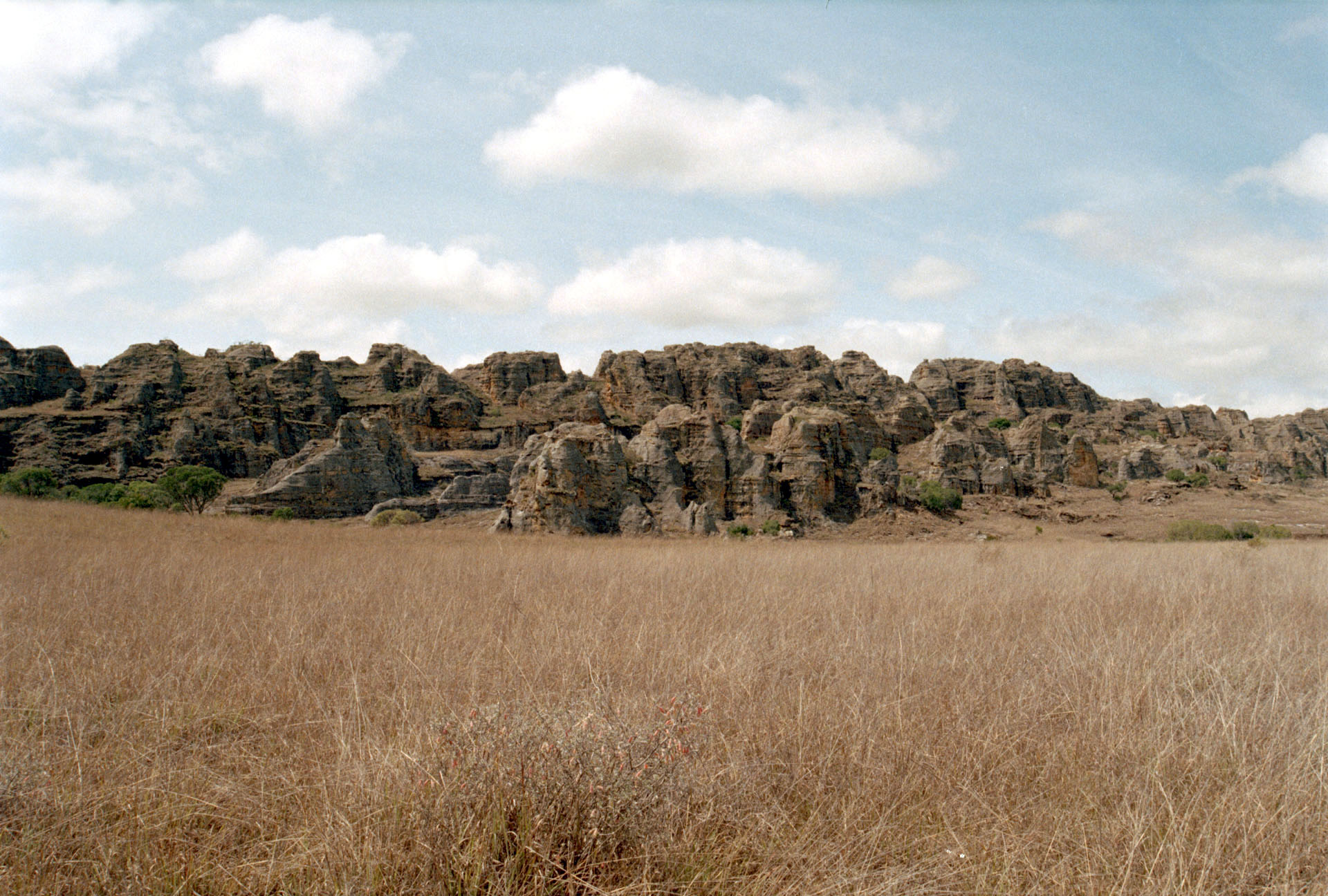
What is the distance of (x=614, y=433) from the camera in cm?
3328

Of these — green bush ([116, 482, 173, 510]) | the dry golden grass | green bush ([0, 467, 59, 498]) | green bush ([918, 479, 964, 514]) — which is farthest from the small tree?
green bush ([918, 479, 964, 514])

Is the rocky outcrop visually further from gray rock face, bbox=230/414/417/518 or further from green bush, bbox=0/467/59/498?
gray rock face, bbox=230/414/417/518

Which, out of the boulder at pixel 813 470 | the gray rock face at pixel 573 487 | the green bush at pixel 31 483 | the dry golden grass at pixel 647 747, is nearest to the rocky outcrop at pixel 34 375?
the green bush at pixel 31 483

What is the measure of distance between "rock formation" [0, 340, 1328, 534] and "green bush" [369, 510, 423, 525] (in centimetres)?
178

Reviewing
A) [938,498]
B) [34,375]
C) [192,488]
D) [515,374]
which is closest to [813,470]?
[938,498]

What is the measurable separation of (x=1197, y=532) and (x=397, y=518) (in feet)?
90.7

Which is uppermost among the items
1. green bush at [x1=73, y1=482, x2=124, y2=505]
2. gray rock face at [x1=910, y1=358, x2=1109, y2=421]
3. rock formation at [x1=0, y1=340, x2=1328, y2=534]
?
gray rock face at [x1=910, y1=358, x2=1109, y2=421]

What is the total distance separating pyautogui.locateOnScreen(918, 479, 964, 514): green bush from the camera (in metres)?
31.1

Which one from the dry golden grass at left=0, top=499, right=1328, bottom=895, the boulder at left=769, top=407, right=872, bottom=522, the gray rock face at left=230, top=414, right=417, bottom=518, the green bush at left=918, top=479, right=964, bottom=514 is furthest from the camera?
the green bush at left=918, top=479, right=964, bottom=514

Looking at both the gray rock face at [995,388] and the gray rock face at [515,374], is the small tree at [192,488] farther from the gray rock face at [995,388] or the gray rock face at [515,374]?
the gray rock face at [995,388]

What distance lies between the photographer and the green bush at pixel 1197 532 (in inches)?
905

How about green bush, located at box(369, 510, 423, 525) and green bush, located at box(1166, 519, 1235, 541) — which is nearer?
green bush, located at box(1166, 519, 1235, 541)

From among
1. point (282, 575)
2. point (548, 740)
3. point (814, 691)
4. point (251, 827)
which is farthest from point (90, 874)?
point (282, 575)

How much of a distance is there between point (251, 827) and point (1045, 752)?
9.90 feet
